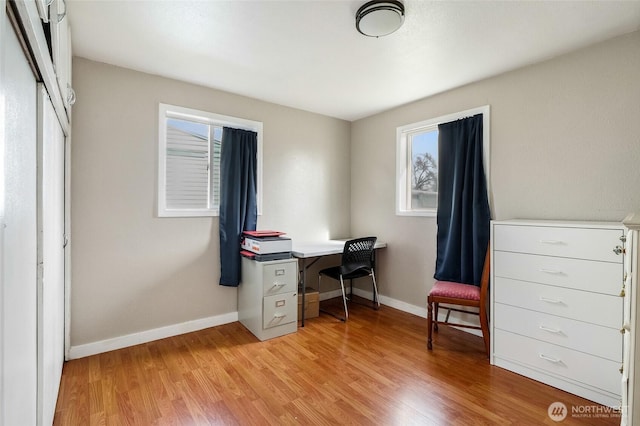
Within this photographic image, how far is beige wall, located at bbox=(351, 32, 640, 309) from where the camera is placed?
2100 millimetres

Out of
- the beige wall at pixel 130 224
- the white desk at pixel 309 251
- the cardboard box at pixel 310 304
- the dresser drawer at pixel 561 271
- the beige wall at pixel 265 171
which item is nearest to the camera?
the dresser drawer at pixel 561 271

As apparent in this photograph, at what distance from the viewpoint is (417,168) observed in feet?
11.7

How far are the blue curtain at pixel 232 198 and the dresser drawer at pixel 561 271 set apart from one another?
2.36 m

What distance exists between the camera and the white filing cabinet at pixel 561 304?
1852mm

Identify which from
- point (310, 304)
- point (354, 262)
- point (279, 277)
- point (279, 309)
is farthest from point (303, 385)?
point (354, 262)

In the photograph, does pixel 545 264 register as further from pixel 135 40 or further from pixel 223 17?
pixel 135 40

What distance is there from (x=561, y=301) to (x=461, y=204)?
3.77 feet

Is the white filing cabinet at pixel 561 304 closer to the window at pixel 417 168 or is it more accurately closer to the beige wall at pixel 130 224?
the window at pixel 417 168

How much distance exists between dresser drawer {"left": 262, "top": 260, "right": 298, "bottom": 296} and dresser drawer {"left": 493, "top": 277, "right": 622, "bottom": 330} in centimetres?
174

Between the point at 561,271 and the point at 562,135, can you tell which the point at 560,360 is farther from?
the point at 562,135

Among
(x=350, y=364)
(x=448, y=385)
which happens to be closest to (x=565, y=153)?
(x=448, y=385)

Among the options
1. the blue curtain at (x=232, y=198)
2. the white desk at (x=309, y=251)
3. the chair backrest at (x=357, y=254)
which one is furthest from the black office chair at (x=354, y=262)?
the blue curtain at (x=232, y=198)

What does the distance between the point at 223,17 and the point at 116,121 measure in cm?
137

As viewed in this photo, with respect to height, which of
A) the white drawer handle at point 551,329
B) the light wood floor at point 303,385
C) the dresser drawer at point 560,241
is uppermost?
the dresser drawer at point 560,241
